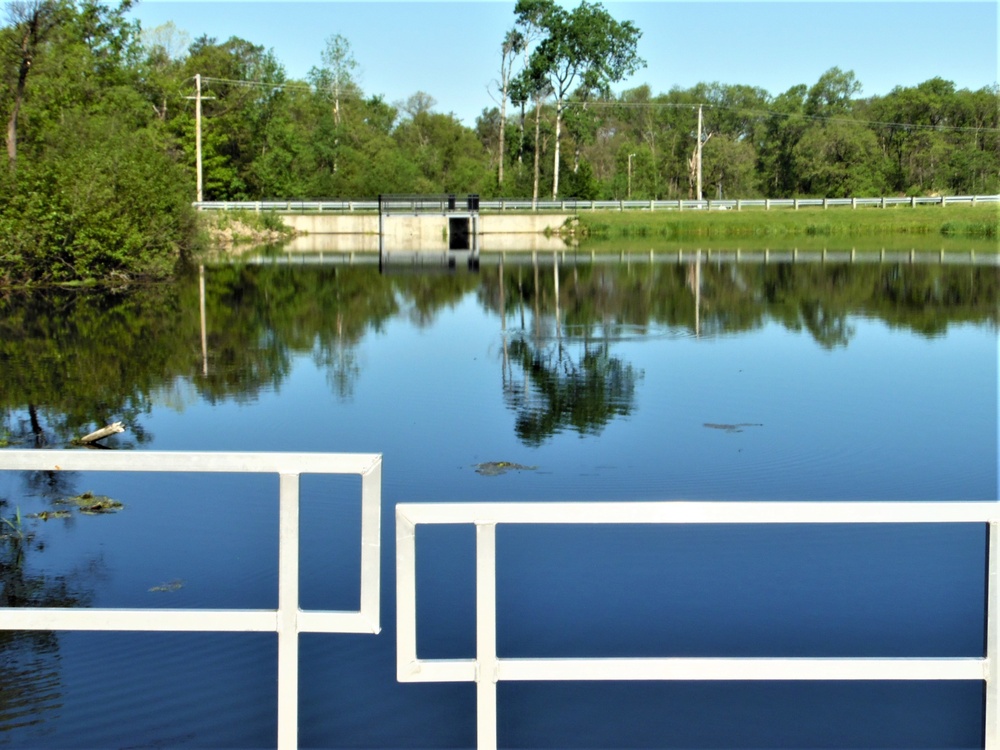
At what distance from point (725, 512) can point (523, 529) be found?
235 inches

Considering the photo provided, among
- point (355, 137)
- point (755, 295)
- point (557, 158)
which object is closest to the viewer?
point (755, 295)

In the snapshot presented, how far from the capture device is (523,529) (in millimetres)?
10000

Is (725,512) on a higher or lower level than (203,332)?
higher

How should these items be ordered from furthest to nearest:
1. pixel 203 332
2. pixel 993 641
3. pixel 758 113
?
pixel 758 113 < pixel 203 332 < pixel 993 641

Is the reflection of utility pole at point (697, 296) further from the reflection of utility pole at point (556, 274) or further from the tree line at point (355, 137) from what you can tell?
the tree line at point (355, 137)

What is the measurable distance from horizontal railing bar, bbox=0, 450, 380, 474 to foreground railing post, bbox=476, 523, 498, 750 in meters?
0.48

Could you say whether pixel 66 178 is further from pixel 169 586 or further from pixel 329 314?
pixel 169 586

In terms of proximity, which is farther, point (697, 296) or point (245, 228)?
point (245, 228)

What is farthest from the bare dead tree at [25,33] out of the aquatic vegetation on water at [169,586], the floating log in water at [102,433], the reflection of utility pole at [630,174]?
the reflection of utility pole at [630,174]

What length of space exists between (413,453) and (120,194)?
2319 centimetres

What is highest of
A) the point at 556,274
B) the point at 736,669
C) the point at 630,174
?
the point at 630,174

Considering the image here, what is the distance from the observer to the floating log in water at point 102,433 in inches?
498

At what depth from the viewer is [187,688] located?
21.5 feet

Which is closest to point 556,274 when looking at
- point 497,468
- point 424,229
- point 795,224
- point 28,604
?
point 424,229
